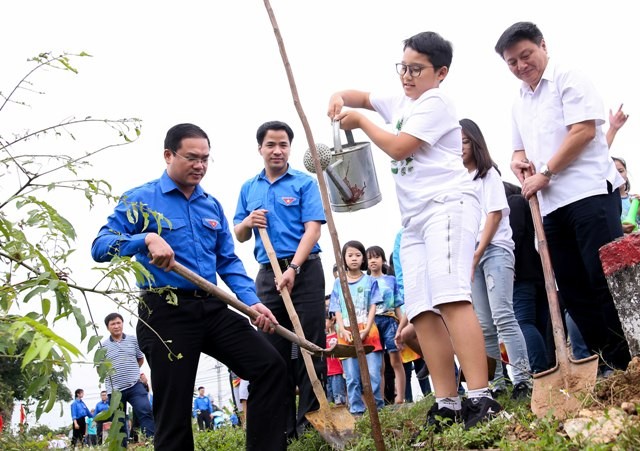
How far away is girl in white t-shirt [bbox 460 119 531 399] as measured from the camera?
4953mm

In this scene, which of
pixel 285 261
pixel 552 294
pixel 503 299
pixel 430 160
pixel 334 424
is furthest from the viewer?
pixel 285 261

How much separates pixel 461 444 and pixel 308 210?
241 cm

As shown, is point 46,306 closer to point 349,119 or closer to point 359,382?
point 349,119

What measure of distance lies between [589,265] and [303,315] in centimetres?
194

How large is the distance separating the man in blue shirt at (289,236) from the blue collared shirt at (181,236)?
1.99ft

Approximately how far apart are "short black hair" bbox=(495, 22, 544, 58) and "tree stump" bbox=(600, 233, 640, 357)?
1.29 meters

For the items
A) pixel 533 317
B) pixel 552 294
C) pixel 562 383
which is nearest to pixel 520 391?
pixel 533 317

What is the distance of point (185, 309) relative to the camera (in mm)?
3973

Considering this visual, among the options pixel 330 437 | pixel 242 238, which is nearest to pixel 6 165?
pixel 330 437

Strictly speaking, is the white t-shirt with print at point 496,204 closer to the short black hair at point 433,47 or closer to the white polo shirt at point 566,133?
the white polo shirt at point 566,133

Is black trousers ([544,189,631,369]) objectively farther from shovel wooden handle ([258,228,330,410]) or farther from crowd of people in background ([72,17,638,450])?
shovel wooden handle ([258,228,330,410])

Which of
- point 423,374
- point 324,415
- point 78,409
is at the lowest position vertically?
point 78,409

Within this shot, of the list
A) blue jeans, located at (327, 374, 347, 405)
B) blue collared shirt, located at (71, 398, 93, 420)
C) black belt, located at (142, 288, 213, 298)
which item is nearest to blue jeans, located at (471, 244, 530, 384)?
black belt, located at (142, 288, 213, 298)

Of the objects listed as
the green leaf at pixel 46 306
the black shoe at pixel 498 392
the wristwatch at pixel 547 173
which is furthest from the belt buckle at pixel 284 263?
the green leaf at pixel 46 306
